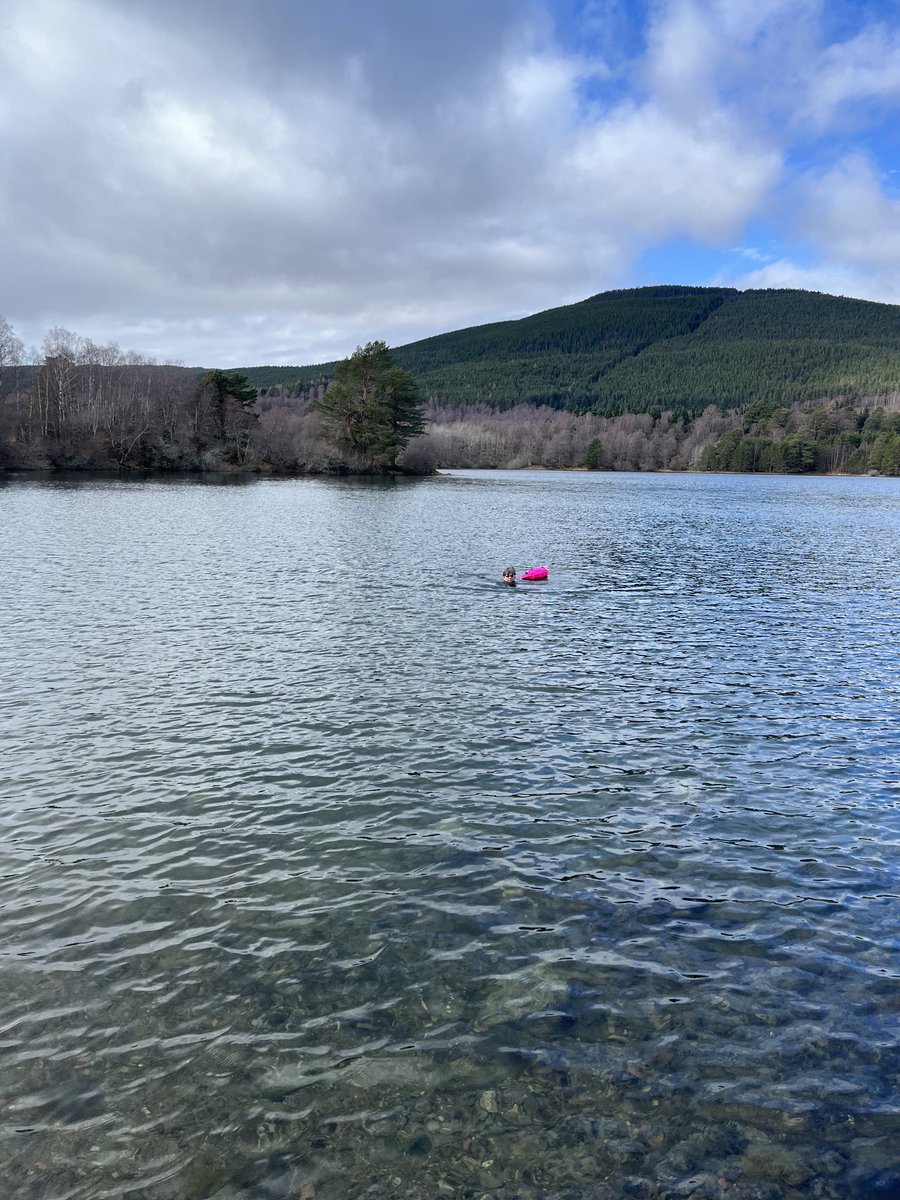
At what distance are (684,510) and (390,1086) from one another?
80642 mm

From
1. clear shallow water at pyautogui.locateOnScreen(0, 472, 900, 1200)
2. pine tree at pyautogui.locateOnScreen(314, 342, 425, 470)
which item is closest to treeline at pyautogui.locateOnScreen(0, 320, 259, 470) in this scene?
pine tree at pyautogui.locateOnScreen(314, 342, 425, 470)

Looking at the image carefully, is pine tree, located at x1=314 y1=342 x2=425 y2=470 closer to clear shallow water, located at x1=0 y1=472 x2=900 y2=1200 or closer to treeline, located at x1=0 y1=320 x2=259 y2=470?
treeline, located at x1=0 y1=320 x2=259 y2=470

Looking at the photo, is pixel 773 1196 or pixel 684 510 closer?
pixel 773 1196

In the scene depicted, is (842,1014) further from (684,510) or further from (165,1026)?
(684,510)

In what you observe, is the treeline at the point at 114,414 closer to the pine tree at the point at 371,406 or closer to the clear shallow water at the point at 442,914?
the pine tree at the point at 371,406

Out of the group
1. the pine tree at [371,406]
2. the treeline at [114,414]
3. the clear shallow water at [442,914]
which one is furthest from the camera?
the pine tree at [371,406]

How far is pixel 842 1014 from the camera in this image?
25.9ft

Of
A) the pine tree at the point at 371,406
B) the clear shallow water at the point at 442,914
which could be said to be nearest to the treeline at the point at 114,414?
the pine tree at the point at 371,406

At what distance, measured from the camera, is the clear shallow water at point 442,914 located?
6.25 m

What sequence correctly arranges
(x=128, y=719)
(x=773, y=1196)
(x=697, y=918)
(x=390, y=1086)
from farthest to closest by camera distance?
1. (x=128, y=719)
2. (x=697, y=918)
3. (x=390, y=1086)
4. (x=773, y=1196)

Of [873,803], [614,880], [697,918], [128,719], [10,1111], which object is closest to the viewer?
[10,1111]

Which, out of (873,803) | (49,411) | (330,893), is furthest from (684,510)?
(49,411)

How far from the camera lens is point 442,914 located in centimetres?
945

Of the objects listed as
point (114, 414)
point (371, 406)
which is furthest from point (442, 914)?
point (114, 414)
